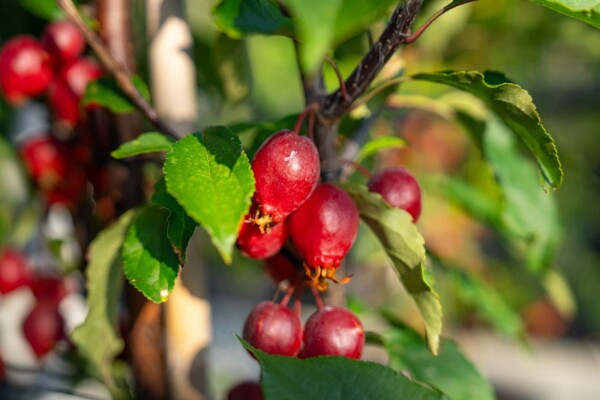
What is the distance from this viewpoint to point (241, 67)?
0.85 meters

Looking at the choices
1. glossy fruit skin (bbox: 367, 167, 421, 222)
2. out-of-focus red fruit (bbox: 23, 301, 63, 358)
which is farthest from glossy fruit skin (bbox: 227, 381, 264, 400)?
out-of-focus red fruit (bbox: 23, 301, 63, 358)

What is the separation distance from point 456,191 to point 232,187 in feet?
1.72

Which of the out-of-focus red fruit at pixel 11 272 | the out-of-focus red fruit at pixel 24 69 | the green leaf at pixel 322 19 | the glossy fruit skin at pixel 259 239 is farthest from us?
the out-of-focus red fruit at pixel 11 272

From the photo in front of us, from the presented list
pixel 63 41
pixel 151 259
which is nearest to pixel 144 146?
pixel 151 259

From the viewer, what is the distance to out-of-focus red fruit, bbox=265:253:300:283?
0.55 metres

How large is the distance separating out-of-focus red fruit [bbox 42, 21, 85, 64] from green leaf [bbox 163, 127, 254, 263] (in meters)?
0.35

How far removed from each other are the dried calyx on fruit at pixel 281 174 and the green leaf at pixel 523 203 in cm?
31

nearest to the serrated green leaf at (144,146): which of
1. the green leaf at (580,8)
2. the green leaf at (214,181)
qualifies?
the green leaf at (214,181)

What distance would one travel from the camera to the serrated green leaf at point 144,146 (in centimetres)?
47

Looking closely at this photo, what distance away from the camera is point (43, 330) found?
776 millimetres

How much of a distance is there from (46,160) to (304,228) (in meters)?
0.41

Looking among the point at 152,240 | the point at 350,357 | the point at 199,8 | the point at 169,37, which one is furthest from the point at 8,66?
the point at 199,8

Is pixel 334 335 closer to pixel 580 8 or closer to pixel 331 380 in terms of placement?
pixel 331 380

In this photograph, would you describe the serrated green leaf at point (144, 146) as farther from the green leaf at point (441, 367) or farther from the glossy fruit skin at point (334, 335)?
the green leaf at point (441, 367)
